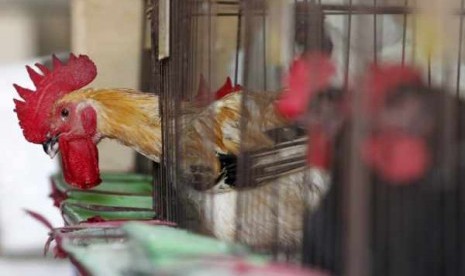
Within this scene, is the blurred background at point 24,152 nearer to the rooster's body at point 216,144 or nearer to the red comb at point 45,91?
the red comb at point 45,91

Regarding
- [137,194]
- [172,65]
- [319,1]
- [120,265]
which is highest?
[319,1]

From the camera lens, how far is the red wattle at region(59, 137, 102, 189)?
1.75m

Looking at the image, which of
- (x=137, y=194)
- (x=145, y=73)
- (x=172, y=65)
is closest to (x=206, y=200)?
(x=172, y=65)

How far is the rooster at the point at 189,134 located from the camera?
1.11 meters

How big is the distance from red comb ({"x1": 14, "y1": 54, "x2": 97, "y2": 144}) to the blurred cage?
158 mm

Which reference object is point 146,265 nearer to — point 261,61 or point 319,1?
point 261,61

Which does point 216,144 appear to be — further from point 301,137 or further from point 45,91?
point 45,91

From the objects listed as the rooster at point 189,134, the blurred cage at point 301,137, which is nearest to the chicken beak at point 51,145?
the rooster at point 189,134

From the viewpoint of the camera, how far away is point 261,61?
1.09 meters

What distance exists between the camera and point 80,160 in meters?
1.75

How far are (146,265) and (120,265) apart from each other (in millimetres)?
177

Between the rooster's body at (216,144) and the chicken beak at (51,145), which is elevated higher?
the rooster's body at (216,144)

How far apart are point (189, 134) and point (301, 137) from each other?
1.22 feet

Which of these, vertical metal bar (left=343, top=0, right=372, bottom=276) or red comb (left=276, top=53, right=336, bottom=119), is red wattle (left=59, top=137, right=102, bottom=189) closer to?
red comb (left=276, top=53, right=336, bottom=119)
